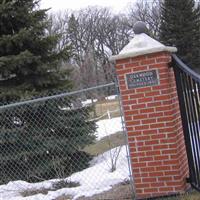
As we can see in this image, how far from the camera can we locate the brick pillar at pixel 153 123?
5.80 meters

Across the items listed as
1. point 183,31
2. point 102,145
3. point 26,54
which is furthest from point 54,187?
point 183,31

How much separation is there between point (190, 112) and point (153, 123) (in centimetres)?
47

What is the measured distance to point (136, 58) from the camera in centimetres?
585

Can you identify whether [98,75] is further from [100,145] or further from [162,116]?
[162,116]

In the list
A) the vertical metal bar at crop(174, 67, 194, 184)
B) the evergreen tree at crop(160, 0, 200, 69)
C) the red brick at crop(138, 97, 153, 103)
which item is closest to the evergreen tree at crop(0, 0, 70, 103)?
the red brick at crop(138, 97, 153, 103)

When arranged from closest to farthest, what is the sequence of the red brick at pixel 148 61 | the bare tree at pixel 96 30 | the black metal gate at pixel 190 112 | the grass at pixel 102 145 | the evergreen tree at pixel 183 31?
the black metal gate at pixel 190 112
the red brick at pixel 148 61
the grass at pixel 102 145
the evergreen tree at pixel 183 31
the bare tree at pixel 96 30

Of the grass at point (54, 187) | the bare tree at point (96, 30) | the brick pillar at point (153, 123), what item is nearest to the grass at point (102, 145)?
the grass at point (54, 187)

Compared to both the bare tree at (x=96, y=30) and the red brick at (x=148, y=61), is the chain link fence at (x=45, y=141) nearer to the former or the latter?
the red brick at (x=148, y=61)

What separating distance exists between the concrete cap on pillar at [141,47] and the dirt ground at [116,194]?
1863mm

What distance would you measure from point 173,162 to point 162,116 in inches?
Answer: 23.2

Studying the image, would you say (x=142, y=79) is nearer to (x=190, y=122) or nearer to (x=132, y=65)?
(x=132, y=65)

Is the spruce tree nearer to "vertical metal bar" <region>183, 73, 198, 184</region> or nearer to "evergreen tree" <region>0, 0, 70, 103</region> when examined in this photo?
"evergreen tree" <region>0, 0, 70, 103</region>

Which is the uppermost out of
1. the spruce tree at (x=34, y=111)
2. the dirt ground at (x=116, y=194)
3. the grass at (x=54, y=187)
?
the spruce tree at (x=34, y=111)

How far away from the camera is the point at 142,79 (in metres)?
5.85
